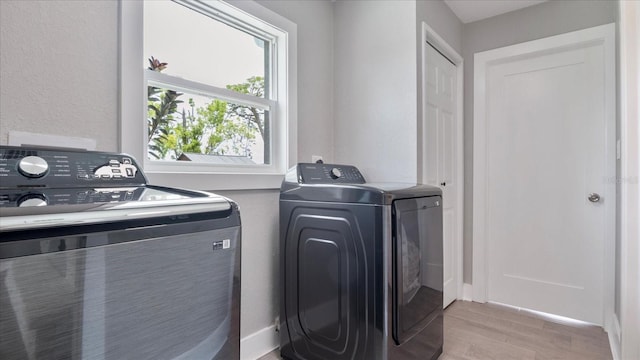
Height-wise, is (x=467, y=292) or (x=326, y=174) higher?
(x=326, y=174)

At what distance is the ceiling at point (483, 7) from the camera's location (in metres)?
2.53

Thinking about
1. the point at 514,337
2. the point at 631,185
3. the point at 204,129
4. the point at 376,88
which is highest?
the point at 376,88

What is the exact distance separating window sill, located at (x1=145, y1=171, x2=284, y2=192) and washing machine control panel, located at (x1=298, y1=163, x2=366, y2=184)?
0.25 metres

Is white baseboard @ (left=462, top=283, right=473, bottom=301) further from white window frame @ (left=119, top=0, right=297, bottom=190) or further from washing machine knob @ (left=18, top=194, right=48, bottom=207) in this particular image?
washing machine knob @ (left=18, top=194, right=48, bottom=207)

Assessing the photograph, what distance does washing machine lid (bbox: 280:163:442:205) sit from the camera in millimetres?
1466

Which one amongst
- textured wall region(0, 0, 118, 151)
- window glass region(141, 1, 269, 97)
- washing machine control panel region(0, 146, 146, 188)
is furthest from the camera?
window glass region(141, 1, 269, 97)

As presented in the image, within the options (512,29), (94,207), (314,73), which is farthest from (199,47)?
(512,29)

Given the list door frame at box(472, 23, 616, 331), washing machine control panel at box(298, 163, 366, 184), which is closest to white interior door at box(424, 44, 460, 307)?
door frame at box(472, 23, 616, 331)

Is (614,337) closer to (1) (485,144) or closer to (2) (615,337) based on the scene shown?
(2) (615,337)

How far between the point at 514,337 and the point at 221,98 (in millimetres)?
2444

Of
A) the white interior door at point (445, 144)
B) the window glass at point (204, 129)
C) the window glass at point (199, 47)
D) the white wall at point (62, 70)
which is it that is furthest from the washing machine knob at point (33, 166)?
the white interior door at point (445, 144)

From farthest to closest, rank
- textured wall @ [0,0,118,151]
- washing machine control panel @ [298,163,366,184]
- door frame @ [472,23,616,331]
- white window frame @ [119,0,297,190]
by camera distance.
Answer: door frame @ [472,23,616,331] < washing machine control panel @ [298,163,366,184] < white window frame @ [119,0,297,190] < textured wall @ [0,0,118,151]

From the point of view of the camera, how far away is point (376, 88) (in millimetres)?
2297

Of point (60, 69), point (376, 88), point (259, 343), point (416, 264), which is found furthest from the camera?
point (376, 88)
